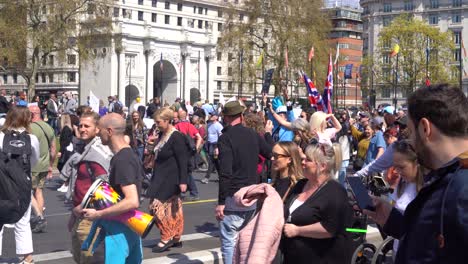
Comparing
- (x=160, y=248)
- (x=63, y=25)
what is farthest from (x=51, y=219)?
(x=63, y=25)

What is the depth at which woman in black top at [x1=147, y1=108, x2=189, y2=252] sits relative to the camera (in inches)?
328

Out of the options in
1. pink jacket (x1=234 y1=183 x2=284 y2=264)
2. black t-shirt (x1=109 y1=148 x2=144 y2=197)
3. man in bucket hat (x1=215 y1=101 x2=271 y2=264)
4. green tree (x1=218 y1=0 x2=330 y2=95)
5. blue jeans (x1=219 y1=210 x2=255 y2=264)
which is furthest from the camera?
green tree (x1=218 y1=0 x2=330 y2=95)

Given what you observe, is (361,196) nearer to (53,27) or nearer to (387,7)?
(53,27)

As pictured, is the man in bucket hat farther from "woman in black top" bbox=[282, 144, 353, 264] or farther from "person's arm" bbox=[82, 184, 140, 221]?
"woman in black top" bbox=[282, 144, 353, 264]

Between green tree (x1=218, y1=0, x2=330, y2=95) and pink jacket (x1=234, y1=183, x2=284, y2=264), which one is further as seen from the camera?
green tree (x1=218, y1=0, x2=330, y2=95)

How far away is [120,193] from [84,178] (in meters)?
0.49

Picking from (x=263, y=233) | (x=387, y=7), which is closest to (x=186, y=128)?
(x=263, y=233)

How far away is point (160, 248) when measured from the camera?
8.48m

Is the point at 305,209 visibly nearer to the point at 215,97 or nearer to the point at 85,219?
the point at 85,219

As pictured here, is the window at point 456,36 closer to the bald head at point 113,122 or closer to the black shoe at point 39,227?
the black shoe at point 39,227

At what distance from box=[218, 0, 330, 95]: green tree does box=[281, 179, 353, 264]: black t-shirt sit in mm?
52796

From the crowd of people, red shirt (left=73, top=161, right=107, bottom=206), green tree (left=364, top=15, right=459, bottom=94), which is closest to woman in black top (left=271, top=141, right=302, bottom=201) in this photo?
the crowd of people

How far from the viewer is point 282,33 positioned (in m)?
58.7

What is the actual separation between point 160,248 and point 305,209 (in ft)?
13.7
